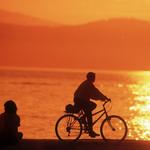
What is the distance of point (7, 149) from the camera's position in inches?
656

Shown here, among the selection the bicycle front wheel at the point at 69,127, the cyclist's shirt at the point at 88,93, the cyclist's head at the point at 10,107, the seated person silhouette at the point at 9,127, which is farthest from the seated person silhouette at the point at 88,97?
the cyclist's head at the point at 10,107

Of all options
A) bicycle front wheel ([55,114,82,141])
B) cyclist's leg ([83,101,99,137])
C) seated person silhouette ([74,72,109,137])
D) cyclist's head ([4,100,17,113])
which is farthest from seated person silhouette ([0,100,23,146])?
cyclist's leg ([83,101,99,137])

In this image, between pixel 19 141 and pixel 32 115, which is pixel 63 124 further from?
pixel 32 115

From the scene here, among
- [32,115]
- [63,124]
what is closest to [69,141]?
[63,124]

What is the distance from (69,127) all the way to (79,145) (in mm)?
892

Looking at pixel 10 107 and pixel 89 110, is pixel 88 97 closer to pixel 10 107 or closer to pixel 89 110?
pixel 89 110

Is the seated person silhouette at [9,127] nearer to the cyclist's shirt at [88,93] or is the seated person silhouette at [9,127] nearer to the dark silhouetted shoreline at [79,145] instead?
the dark silhouetted shoreline at [79,145]

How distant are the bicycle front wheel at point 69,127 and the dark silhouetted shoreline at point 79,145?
0.28m

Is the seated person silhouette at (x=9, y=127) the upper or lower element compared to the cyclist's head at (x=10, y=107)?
lower

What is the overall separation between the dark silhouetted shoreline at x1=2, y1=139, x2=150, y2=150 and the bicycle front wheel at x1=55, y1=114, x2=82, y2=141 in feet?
0.90

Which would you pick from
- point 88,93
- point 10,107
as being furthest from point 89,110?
point 10,107

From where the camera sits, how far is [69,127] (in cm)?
1862

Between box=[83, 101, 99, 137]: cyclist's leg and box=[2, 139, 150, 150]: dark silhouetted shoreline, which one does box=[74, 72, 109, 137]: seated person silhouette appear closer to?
box=[83, 101, 99, 137]: cyclist's leg

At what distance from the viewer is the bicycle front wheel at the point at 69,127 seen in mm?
18578
